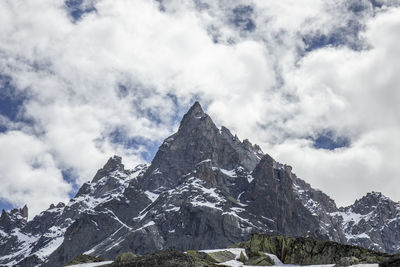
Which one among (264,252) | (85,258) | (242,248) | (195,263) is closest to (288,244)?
(264,252)

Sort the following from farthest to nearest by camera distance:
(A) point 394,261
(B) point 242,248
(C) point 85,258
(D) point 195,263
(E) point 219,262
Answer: (B) point 242,248, (C) point 85,258, (E) point 219,262, (D) point 195,263, (A) point 394,261

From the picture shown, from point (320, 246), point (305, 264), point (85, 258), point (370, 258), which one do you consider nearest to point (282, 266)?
point (305, 264)

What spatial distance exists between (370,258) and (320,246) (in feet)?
29.8

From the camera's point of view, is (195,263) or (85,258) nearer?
(195,263)

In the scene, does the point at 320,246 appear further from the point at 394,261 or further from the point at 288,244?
the point at 394,261

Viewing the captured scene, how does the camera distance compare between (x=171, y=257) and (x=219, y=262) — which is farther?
(x=219, y=262)

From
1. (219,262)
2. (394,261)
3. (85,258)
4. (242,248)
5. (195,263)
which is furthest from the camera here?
(242,248)

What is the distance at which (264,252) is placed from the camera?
48562mm

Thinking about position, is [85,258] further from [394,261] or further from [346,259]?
[394,261]

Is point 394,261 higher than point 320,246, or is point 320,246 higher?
point 320,246

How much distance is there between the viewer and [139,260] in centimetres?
3722

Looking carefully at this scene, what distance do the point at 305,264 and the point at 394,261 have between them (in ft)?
54.9

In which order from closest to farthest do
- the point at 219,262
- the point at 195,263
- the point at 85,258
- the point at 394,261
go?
the point at 394,261, the point at 195,263, the point at 219,262, the point at 85,258

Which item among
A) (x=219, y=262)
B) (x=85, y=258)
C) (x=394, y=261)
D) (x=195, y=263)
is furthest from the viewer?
(x=85, y=258)
